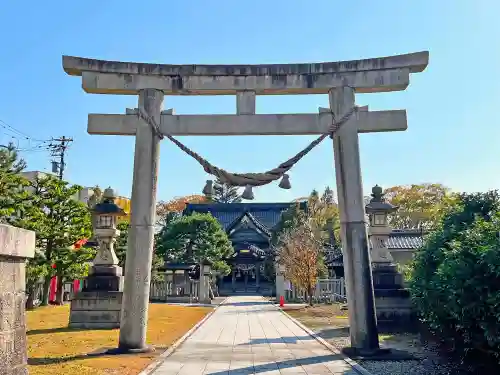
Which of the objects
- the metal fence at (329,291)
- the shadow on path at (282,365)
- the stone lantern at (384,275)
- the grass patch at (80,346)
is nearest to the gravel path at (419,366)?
the shadow on path at (282,365)

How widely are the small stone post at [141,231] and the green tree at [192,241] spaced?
85.0 ft

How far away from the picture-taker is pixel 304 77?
399 inches

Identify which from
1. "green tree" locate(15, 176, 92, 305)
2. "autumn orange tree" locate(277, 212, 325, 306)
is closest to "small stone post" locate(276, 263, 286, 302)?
"autumn orange tree" locate(277, 212, 325, 306)

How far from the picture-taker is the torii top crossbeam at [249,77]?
32.9 ft

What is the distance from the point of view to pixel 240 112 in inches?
397

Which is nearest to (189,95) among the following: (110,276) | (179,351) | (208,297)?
(179,351)

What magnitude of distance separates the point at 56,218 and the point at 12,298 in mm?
19601

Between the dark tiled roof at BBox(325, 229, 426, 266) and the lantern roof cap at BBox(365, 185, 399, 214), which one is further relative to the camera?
the dark tiled roof at BBox(325, 229, 426, 266)

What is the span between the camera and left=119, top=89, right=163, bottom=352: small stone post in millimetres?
9352

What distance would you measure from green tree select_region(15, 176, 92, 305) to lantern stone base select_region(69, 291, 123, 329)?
870 centimetres

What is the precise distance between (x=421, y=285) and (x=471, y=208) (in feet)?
6.08

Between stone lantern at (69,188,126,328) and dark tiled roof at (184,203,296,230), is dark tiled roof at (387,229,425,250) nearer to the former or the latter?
dark tiled roof at (184,203,296,230)

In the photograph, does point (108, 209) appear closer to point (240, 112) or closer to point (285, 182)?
point (240, 112)

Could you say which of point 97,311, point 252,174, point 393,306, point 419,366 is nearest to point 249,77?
point 252,174
